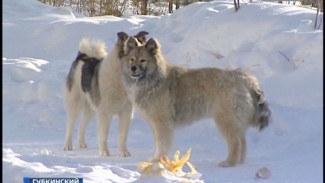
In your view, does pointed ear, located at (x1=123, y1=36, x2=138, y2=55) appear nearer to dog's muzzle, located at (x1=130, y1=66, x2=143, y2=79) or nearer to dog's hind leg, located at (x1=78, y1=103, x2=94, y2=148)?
dog's muzzle, located at (x1=130, y1=66, x2=143, y2=79)

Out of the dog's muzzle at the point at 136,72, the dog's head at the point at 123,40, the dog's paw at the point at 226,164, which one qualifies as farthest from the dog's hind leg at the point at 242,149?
the dog's head at the point at 123,40

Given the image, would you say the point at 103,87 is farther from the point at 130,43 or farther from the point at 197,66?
the point at 197,66

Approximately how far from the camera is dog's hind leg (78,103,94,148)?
8055 millimetres

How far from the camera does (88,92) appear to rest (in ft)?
25.4

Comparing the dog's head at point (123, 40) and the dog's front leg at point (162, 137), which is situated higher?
the dog's head at point (123, 40)

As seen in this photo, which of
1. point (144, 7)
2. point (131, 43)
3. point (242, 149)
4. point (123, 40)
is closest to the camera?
point (242, 149)

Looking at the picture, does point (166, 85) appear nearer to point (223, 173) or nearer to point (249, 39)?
point (223, 173)

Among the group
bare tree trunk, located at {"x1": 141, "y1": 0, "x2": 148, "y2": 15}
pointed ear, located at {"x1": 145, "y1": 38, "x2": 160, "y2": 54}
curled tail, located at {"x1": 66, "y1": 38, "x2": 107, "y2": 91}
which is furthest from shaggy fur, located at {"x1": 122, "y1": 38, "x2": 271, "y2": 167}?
bare tree trunk, located at {"x1": 141, "y1": 0, "x2": 148, "y2": 15}

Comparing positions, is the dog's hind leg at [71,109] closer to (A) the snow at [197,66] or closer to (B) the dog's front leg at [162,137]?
(A) the snow at [197,66]

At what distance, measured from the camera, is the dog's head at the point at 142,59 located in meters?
6.84

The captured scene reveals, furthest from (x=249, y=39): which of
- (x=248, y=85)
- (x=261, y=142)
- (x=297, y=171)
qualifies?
(x=297, y=171)

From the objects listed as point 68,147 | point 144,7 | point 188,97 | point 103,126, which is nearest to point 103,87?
point 103,126

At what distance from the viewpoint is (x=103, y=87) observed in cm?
746

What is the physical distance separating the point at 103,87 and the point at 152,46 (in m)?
0.94
